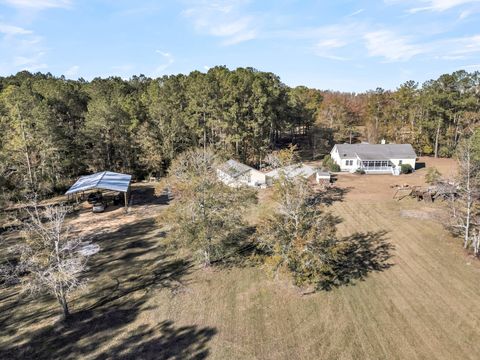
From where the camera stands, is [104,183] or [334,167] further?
[334,167]

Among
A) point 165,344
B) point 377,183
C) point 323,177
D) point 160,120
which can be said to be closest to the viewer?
point 165,344

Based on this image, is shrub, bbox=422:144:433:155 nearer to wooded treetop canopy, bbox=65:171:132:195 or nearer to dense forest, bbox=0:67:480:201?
dense forest, bbox=0:67:480:201

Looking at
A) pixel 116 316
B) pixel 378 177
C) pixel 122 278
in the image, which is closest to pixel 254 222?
pixel 122 278

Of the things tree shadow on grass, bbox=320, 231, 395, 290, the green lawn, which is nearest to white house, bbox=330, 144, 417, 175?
tree shadow on grass, bbox=320, 231, 395, 290

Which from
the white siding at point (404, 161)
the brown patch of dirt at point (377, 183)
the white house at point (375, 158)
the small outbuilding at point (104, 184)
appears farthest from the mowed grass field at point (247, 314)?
the white siding at point (404, 161)

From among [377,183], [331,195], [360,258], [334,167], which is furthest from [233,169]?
[334,167]

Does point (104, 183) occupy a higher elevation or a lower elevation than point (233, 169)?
lower

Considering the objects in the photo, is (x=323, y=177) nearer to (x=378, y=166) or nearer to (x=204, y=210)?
(x=378, y=166)

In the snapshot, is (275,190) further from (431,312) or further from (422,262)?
(422,262)
